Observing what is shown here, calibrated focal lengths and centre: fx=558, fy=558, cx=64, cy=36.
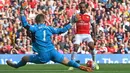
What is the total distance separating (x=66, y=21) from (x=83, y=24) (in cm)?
895

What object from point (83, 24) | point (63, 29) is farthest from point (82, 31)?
point (63, 29)

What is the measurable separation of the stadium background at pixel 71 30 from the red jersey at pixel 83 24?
5.09m

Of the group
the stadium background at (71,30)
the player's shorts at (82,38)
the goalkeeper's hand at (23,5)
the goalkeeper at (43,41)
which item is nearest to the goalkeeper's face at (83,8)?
the player's shorts at (82,38)

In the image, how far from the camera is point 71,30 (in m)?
27.7

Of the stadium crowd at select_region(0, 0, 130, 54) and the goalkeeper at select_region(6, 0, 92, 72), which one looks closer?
the goalkeeper at select_region(6, 0, 92, 72)

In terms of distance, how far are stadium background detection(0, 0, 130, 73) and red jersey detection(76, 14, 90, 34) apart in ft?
16.7

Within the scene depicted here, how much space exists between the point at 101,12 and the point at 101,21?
79 cm

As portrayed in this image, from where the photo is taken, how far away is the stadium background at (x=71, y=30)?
26545mm

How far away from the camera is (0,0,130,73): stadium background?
2655cm

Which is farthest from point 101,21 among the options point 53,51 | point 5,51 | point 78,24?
point 53,51

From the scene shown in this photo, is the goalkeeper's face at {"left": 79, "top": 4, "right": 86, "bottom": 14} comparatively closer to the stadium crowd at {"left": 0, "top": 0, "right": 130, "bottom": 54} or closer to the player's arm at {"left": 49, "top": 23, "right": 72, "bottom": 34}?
the player's arm at {"left": 49, "top": 23, "right": 72, "bottom": 34}

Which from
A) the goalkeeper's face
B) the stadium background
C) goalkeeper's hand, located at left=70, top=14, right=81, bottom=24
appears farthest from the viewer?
the stadium background

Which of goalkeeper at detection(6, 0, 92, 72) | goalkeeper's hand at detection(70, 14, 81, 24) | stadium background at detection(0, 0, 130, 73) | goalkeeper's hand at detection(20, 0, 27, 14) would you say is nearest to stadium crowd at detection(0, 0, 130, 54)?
stadium background at detection(0, 0, 130, 73)

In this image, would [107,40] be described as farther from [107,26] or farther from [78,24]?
[78,24]
